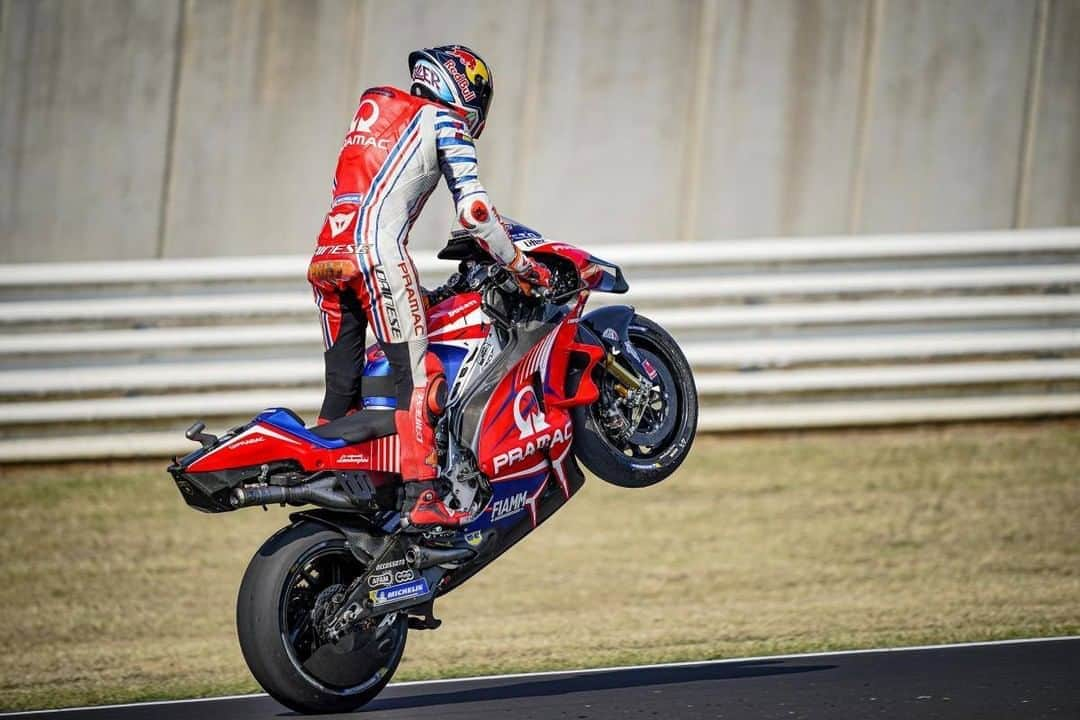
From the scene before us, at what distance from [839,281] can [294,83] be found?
169 inches

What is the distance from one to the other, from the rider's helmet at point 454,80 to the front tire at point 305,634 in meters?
1.77

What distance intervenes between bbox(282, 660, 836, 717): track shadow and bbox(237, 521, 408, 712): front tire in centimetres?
22

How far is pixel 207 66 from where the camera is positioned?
466 inches

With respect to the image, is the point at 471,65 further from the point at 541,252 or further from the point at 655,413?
the point at 655,413

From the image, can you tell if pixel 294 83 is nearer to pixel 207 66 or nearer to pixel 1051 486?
pixel 207 66

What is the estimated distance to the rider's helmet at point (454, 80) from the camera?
6.43m

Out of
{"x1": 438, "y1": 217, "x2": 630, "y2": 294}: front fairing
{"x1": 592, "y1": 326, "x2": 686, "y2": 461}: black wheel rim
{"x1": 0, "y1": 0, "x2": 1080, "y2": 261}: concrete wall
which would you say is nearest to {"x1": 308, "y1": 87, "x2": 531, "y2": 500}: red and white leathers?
{"x1": 438, "y1": 217, "x2": 630, "y2": 294}: front fairing

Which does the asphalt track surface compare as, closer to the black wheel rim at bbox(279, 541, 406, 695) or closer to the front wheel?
the black wheel rim at bbox(279, 541, 406, 695)

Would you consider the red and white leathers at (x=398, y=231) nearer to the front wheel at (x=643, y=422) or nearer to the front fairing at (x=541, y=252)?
the front fairing at (x=541, y=252)

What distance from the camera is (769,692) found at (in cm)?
653

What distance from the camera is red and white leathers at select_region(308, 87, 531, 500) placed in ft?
20.7

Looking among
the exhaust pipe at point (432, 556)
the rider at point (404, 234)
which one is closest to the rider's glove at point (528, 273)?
the rider at point (404, 234)

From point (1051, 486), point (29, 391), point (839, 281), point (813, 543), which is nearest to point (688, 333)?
point (839, 281)

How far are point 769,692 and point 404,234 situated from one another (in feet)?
7.83
